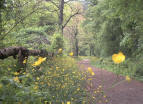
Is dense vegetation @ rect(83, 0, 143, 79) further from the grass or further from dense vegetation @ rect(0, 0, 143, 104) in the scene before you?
the grass

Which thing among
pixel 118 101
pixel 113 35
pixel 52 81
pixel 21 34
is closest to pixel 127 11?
pixel 118 101

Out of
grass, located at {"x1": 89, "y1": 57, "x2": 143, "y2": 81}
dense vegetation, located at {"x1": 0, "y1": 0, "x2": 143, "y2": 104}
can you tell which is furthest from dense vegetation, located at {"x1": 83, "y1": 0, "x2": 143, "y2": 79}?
grass, located at {"x1": 89, "y1": 57, "x2": 143, "y2": 81}

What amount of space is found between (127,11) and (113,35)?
8807 mm

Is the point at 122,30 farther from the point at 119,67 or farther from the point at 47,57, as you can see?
the point at 119,67

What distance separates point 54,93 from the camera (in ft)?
7.67

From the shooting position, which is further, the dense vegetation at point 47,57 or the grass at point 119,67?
the grass at point 119,67

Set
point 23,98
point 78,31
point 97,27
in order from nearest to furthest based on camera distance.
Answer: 1. point 23,98
2. point 97,27
3. point 78,31

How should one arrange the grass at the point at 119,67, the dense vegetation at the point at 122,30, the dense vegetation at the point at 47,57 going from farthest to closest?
1. the dense vegetation at the point at 122,30
2. the grass at the point at 119,67
3. the dense vegetation at the point at 47,57

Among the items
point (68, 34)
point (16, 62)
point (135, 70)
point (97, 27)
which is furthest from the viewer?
point (68, 34)

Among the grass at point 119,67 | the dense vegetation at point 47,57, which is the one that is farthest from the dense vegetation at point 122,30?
the grass at point 119,67

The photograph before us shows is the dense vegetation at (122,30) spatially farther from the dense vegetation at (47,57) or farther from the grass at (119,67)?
the grass at (119,67)

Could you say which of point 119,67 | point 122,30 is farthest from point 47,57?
point 122,30

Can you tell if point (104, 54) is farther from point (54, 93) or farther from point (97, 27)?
point (54, 93)

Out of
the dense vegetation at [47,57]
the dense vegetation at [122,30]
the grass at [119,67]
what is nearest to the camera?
the dense vegetation at [47,57]
